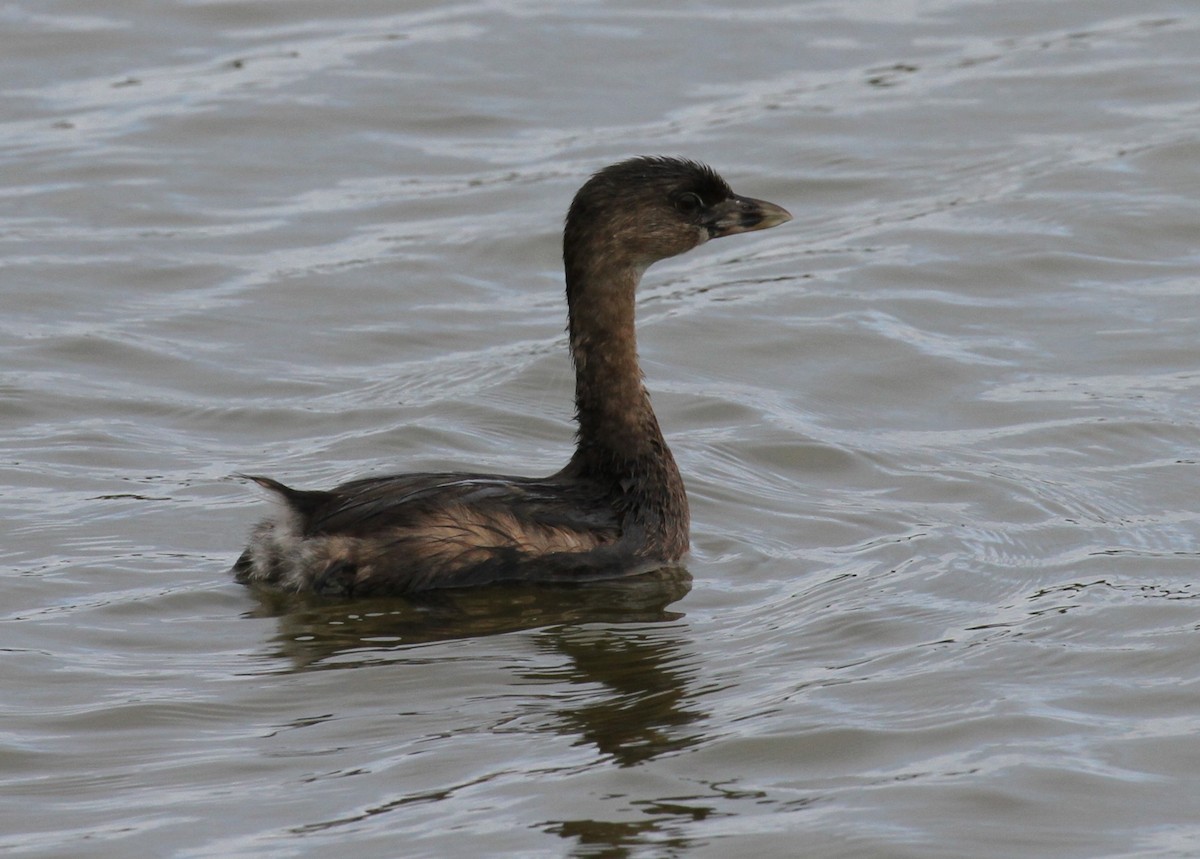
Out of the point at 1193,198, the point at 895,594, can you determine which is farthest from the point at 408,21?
the point at 895,594

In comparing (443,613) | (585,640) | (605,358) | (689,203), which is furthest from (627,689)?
(689,203)

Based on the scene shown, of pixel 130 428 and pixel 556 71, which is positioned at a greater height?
pixel 556 71

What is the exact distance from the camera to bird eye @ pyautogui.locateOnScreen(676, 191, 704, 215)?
8438mm

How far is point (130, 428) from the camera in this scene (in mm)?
9477

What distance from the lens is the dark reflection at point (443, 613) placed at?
23.4 ft

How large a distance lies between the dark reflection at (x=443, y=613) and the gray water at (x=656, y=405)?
24 millimetres

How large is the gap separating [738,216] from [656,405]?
1.64m

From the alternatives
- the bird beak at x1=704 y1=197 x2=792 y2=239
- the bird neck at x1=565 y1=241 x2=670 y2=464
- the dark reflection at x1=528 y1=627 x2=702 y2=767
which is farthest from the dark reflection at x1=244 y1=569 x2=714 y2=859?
the bird beak at x1=704 y1=197 x2=792 y2=239

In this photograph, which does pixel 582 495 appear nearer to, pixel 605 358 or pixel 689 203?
pixel 605 358

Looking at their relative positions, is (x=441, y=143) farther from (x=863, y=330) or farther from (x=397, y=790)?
(x=397, y=790)

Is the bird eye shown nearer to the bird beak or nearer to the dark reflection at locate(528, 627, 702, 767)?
the bird beak

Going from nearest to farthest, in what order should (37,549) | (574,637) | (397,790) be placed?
(397,790) < (574,637) < (37,549)

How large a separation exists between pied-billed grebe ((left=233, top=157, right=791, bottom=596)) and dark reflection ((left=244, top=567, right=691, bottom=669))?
0.06m

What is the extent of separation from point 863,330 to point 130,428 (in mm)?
3667
